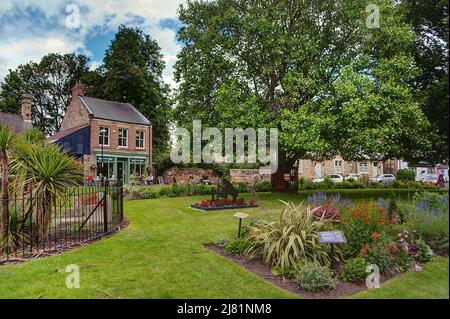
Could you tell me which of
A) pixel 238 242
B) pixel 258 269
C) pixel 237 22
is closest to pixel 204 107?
pixel 237 22

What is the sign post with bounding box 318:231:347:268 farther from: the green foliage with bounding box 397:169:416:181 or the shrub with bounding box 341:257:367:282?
the green foliage with bounding box 397:169:416:181

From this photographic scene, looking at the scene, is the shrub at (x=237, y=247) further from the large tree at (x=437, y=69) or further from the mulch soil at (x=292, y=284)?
the large tree at (x=437, y=69)

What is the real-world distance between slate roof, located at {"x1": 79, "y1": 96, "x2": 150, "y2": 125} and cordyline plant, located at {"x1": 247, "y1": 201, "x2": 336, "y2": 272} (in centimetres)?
2838

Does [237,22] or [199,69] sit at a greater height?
[237,22]

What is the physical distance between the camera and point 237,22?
15.9 meters

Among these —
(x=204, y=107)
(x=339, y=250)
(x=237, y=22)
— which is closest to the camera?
(x=339, y=250)

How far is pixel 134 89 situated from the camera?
4025cm

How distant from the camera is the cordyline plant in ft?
16.5

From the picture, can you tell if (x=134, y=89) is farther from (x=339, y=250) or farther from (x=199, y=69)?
(x=339, y=250)

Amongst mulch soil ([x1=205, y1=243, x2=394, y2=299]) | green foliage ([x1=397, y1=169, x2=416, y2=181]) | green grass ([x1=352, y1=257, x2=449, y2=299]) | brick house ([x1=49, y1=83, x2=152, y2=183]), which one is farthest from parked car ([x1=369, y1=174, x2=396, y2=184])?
→ green grass ([x1=352, y1=257, x2=449, y2=299])
